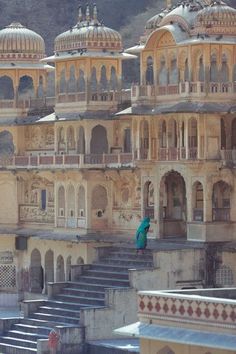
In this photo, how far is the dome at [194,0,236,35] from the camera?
59594mm

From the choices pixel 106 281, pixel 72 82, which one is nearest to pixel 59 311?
pixel 106 281

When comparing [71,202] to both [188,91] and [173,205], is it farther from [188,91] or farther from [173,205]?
[188,91]

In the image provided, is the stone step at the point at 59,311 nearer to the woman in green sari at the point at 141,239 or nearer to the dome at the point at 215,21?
the woman in green sari at the point at 141,239

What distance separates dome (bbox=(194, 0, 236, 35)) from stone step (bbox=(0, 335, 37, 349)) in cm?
931

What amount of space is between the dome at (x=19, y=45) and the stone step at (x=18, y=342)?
13.0 m

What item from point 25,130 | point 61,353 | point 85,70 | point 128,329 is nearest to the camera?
point 128,329

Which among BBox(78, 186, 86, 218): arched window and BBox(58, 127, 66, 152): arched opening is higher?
BBox(58, 127, 66, 152): arched opening

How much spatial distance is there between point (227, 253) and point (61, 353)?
209 inches

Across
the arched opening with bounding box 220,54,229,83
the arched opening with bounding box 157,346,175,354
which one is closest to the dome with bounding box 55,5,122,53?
the arched opening with bounding box 220,54,229,83

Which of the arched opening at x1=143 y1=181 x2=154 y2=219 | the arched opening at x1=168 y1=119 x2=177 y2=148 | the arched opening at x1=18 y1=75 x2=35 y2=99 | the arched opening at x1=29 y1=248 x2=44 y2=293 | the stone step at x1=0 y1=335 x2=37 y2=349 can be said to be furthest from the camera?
the arched opening at x1=18 y1=75 x2=35 y2=99

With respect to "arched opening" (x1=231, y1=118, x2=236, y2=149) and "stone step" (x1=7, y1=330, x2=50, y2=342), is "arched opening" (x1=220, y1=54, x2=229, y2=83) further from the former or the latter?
"stone step" (x1=7, y1=330, x2=50, y2=342)

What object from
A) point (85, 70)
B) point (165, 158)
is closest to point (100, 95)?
point (85, 70)

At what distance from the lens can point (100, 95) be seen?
65.3 m

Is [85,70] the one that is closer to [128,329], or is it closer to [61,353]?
[61,353]
